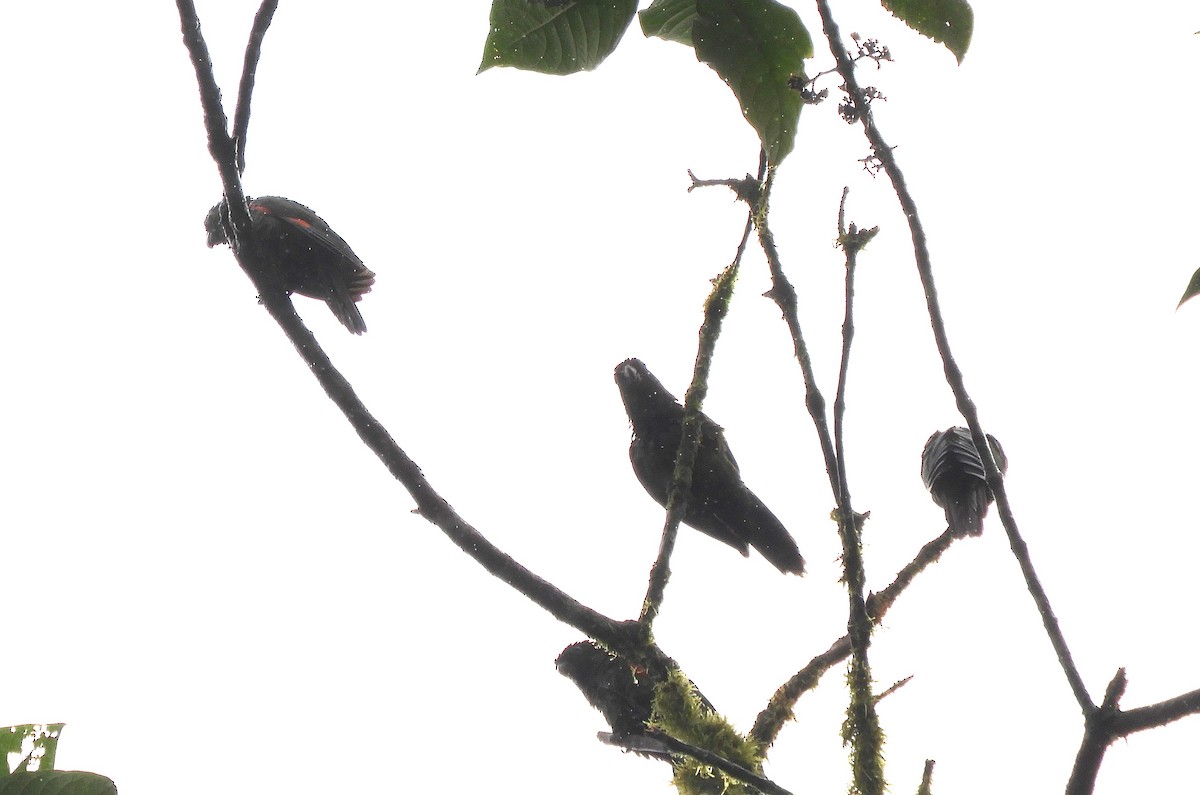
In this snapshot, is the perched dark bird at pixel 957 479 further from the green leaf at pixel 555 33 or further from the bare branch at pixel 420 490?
the green leaf at pixel 555 33

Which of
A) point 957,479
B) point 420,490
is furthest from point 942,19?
point 957,479

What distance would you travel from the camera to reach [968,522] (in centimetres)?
389

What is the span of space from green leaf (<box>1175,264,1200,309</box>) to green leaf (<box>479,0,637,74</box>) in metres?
0.93

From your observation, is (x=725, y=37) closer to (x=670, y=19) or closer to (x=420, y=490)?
(x=670, y=19)

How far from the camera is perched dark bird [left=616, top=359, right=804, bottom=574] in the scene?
16.6 ft

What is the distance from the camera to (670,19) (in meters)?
1.67

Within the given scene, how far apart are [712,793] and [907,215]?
1501 mm

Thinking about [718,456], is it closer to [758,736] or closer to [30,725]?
[758,736]

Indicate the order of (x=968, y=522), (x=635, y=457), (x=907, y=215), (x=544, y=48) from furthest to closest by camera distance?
(x=635, y=457)
(x=968, y=522)
(x=544, y=48)
(x=907, y=215)

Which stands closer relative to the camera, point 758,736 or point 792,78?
point 792,78

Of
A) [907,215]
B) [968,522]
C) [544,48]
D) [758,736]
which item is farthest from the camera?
[968,522]

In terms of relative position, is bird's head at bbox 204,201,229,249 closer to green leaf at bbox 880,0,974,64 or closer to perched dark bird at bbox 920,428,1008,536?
perched dark bird at bbox 920,428,1008,536

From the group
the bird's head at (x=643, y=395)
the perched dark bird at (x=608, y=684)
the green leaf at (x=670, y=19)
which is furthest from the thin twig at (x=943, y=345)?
the bird's head at (x=643, y=395)

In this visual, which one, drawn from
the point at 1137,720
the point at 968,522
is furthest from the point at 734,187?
the point at 968,522
